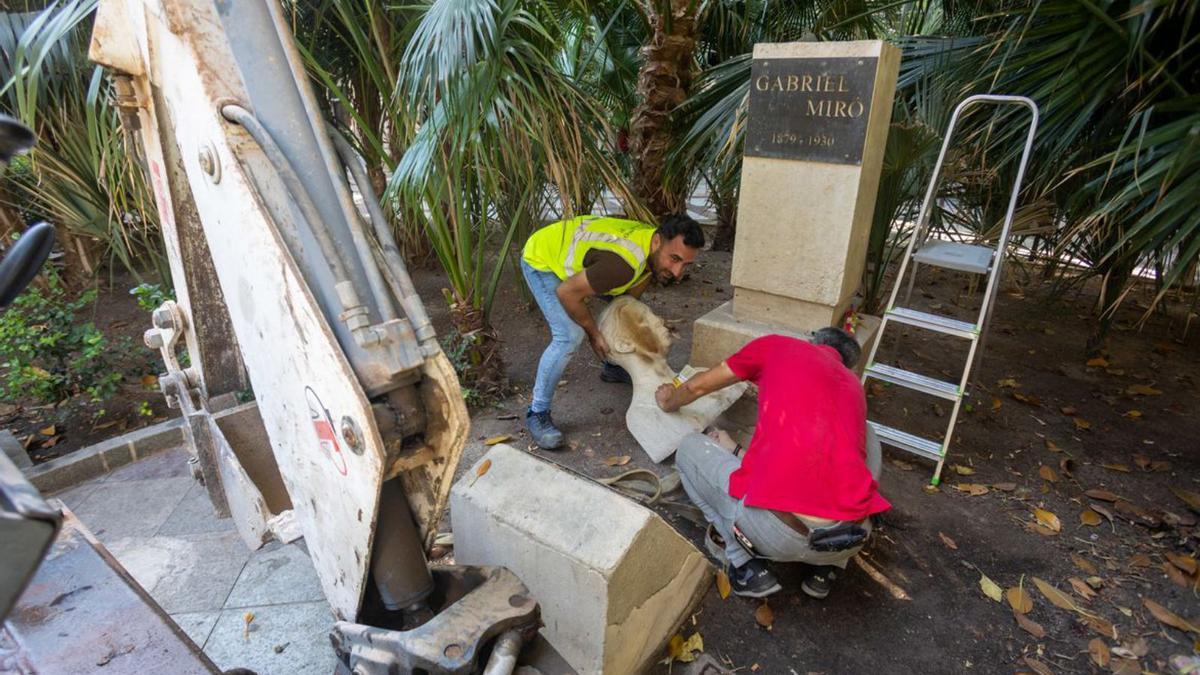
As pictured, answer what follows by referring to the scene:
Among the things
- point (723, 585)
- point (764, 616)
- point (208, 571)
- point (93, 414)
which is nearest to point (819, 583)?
point (764, 616)

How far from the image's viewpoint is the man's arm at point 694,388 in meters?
2.91

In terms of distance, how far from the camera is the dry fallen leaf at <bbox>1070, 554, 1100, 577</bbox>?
2777 mm

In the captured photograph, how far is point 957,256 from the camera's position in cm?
347

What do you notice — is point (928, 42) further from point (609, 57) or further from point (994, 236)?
point (609, 57)

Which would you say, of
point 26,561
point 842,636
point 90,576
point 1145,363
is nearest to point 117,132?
point 90,576

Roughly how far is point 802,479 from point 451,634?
1.50 m

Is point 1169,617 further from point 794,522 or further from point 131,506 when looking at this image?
point 131,506

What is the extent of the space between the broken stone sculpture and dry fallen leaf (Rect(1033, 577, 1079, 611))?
5.15 ft

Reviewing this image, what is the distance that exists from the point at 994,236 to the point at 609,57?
3435 millimetres

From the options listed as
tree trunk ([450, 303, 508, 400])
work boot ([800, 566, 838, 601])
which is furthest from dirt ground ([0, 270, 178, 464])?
work boot ([800, 566, 838, 601])

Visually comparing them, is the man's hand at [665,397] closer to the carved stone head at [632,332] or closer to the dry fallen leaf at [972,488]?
the carved stone head at [632,332]

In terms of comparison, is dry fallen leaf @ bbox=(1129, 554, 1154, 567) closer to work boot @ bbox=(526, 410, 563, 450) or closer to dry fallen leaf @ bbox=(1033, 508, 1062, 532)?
dry fallen leaf @ bbox=(1033, 508, 1062, 532)

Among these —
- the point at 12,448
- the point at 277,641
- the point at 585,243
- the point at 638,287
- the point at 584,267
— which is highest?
the point at 585,243

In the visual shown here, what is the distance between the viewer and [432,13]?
9.29 ft
